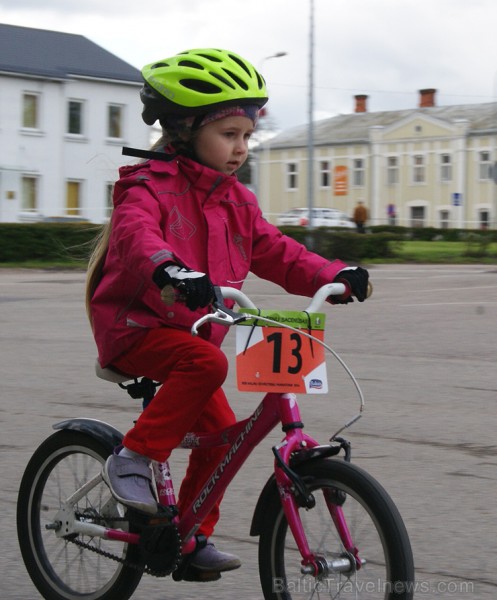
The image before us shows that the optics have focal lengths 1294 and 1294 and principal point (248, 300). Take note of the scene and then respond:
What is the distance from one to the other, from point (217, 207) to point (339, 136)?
2838 inches

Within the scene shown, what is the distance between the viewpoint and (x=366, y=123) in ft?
249

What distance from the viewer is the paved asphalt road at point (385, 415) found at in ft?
15.4

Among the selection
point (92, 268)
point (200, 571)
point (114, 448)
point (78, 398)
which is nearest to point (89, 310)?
point (92, 268)

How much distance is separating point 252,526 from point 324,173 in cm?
7271

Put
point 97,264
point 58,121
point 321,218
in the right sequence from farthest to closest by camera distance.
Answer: point 321,218 < point 58,121 < point 97,264

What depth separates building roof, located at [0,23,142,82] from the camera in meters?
48.4

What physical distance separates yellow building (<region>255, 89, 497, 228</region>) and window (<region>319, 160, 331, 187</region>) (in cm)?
6

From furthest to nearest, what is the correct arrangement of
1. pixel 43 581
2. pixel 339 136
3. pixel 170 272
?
pixel 339 136
pixel 43 581
pixel 170 272

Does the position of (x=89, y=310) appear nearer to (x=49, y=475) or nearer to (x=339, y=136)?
(x=49, y=475)

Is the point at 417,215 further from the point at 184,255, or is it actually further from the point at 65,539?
the point at 184,255

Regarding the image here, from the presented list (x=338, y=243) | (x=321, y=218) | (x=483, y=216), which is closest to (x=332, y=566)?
(x=338, y=243)

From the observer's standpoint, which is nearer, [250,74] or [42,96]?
[250,74]

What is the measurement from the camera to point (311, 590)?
3.59 m

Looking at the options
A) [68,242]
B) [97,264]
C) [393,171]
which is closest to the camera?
[97,264]
